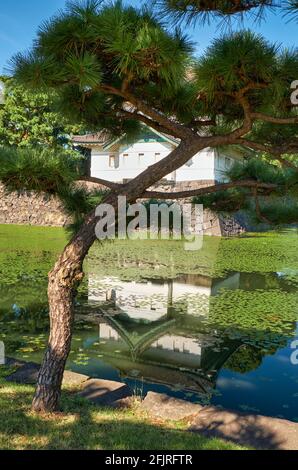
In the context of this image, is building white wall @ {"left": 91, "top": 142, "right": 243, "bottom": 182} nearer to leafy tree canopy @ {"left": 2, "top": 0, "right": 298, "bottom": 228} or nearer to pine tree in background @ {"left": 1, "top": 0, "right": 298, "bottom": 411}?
pine tree in background @ {"left": 1, "top": 0, "right": 298, "bottom": 411}

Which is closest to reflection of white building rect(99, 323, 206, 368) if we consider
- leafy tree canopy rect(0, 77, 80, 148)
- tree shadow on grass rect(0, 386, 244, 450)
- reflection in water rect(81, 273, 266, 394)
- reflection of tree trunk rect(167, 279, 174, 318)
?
reflection in water rect(81, 273, 266, 394)

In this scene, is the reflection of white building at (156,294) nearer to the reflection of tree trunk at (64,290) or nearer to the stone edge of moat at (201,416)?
the stone edge of moat at (201,416)

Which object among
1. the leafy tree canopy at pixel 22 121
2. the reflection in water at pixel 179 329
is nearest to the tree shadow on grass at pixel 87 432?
the reflection in water at pixel 179 329

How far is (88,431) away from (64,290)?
729 mm

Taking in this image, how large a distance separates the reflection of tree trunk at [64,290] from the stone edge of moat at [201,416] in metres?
0.46

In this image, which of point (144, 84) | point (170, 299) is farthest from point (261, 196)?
point (170, 299)

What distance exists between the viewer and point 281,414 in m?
3.11

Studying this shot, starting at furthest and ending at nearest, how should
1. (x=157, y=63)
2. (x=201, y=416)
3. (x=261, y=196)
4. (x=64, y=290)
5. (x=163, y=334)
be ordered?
1. (x=163, y=334)
2. (x=261, y=196)
3. (x=201, y=416)
4. (x=64, y=290)
5. (x=157, y=63)

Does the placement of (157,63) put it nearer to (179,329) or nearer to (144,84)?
(144,84)

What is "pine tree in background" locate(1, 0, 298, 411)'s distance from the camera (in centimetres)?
198

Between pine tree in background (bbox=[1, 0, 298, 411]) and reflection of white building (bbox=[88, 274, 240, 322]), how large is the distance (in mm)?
2948

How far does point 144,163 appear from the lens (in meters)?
17.0

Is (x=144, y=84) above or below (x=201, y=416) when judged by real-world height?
above

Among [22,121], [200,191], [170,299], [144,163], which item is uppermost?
[22,121]
